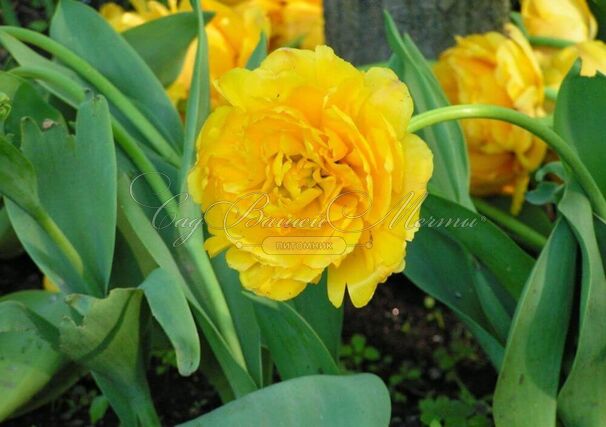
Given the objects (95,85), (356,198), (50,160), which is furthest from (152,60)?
(356,198)

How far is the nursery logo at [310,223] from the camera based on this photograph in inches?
30.1

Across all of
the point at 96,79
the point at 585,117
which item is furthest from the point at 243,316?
the point at 585,117

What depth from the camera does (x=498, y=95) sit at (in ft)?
4.00

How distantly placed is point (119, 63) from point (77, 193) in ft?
0.82

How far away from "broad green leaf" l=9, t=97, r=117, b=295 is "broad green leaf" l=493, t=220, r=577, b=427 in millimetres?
391

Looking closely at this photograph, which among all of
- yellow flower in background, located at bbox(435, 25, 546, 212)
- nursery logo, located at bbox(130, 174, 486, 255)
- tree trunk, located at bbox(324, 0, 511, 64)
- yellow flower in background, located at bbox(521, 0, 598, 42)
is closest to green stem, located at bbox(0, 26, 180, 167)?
nursery logo, located at bbox(130, 174, 486, 255)

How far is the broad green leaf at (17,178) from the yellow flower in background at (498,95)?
1.96 ft

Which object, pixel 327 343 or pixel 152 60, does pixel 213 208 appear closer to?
pixel 327 343

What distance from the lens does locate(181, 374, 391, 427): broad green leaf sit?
817 millimetres

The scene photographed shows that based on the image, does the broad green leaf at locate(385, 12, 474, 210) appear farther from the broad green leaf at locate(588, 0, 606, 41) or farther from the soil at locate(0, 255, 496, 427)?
the broad green leaf at locate(588, 0, 606, 41)

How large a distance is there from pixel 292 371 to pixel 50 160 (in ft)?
1.04

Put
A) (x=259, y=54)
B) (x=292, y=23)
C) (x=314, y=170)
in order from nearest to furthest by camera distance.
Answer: (x=314, y=170) < (x=259, y=54) < (x=292, y=23)

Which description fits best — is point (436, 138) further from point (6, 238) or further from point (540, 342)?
point (6, 238)

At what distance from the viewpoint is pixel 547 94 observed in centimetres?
122
